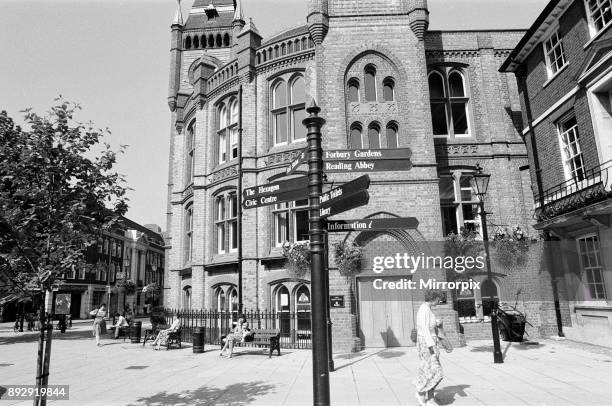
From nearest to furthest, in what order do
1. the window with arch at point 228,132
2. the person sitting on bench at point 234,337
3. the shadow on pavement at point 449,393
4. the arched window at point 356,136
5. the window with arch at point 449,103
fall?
the shadow on pavement at point 449,393 → the person sitting on bench at point 234,337 → the arched window at point 356,136 → the window with arch at point 449,103 → the window with arch at point 228,132

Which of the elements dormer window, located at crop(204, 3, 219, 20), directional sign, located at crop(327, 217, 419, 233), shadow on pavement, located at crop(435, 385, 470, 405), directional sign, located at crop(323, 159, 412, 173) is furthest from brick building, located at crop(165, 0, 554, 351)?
dormer window, located at crop(204, 3, 219, 20)

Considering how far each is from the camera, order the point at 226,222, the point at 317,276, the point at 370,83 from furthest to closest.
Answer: the point at 226,222 < the point at 370,83 < the point at 317,276

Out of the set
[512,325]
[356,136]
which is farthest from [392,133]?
[512,325]

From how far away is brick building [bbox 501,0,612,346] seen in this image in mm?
12016

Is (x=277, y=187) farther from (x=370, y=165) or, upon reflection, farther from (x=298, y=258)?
(x=298, y=258)

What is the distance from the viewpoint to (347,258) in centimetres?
1406

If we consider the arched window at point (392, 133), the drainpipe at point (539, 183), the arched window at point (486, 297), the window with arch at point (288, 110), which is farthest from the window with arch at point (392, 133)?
the arched window at point (486, 297)

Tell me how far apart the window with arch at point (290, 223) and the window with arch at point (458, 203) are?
5.53 m

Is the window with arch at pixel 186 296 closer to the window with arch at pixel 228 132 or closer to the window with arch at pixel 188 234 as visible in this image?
the window with arch at pixel 188 234

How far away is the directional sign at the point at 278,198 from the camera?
18.5 feet

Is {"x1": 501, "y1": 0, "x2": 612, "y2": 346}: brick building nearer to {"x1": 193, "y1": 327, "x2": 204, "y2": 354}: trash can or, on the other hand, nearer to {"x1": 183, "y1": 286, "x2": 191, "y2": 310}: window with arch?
{"x1": 193, "y1": 327, "x2": 204, "y2": 354}: trash can

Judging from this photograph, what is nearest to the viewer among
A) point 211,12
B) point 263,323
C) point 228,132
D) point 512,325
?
point 512,325

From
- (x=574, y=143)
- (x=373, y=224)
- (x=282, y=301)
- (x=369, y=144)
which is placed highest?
(x=369, y=144)

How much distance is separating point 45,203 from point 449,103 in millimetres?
15636
